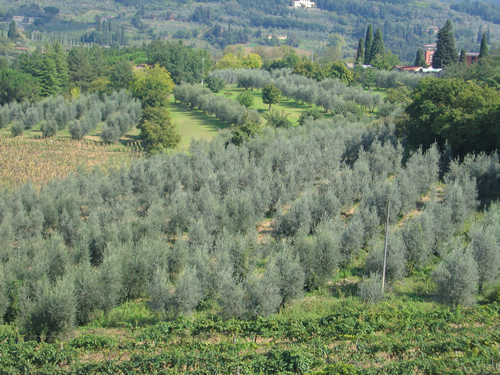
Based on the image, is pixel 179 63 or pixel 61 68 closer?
pixel 61 68

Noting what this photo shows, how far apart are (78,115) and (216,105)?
697 inches

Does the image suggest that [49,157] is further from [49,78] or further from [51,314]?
[49,78]

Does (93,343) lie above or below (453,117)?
below

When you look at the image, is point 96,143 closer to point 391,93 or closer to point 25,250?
point 25,250

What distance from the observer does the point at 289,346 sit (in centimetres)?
1550

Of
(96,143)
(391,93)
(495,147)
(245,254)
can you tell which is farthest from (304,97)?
(245,254)

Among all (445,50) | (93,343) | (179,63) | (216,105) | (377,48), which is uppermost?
(445,50)

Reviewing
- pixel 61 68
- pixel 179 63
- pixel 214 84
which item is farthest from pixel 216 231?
pixel 61 68

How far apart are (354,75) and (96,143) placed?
4420cm

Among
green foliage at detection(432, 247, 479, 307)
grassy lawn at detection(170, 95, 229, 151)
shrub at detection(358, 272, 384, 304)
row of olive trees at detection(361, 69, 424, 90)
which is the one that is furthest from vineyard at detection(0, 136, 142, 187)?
row of olive trees at detection(361, 69, 424, 90)

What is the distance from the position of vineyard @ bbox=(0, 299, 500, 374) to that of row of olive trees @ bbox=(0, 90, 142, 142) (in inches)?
1489

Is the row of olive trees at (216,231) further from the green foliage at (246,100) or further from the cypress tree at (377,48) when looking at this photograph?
the cypress tree at (377,48)

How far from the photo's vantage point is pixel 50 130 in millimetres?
52000

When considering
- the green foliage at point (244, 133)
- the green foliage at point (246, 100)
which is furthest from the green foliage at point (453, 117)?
the green foliage at point (246, 100)
